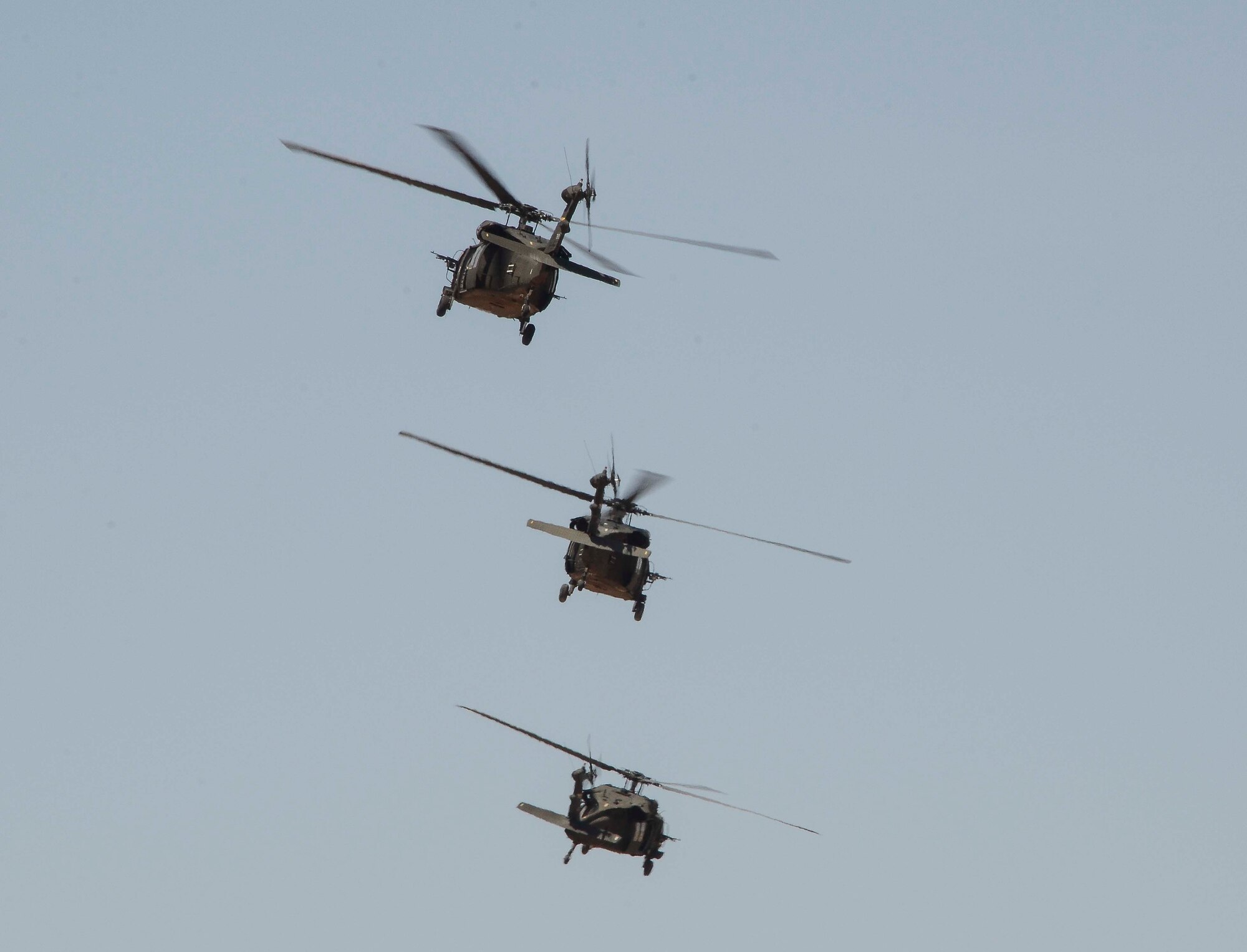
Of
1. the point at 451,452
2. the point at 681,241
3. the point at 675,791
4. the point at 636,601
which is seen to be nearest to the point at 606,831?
the point at 675,791

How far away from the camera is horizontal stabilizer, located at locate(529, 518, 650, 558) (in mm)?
51969

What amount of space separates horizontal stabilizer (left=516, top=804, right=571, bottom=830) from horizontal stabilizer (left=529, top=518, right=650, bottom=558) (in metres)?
7.18

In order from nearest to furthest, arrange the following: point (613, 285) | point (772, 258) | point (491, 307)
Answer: point (772, 258), point (613, 285), point (491, 307)

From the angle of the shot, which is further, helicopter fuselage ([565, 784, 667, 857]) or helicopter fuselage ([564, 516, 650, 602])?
helicopter fuselage ([565, 784, 667, 857])

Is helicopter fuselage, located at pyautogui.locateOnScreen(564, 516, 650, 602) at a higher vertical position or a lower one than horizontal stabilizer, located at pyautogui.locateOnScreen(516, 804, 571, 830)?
higher

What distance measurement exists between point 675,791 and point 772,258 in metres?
17.7

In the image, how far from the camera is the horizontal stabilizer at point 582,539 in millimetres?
51969

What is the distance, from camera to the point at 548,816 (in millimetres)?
54219

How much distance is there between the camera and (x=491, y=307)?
2063 inches

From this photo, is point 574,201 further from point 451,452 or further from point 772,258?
point 772,258

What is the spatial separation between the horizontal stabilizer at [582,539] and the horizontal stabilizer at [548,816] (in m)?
7.18

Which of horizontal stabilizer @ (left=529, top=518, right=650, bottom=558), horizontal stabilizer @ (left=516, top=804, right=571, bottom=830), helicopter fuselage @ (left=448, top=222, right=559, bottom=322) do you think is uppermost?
helicopter fuselage @ (left=448, top=222, right=559, bottom=322)

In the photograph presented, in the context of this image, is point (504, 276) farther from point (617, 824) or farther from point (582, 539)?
point (617, 824)

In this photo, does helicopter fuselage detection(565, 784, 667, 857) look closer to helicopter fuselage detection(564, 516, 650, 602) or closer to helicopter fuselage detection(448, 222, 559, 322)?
helicopter fuselage detection(564, 516, 650, 602)
